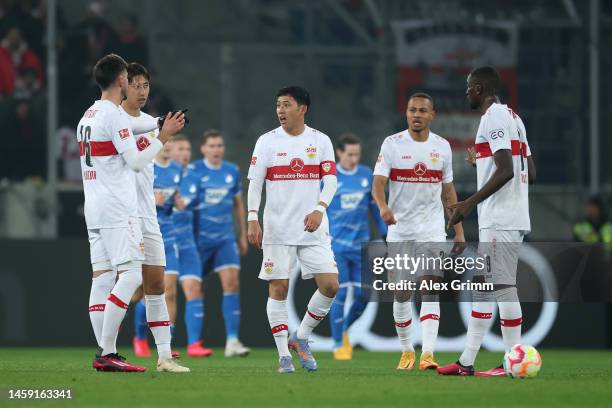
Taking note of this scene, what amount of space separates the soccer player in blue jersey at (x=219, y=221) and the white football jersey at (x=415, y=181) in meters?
3.51

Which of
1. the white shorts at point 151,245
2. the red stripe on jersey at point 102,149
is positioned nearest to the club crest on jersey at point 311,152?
the white shorts at point 151,245

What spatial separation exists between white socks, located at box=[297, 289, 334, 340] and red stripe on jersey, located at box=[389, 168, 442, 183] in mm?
1336

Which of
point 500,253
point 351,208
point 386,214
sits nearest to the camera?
point 500,253

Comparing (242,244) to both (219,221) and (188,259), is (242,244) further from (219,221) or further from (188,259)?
(188,259)

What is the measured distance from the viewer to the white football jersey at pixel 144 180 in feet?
31.2

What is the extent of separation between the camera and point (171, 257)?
521 inches

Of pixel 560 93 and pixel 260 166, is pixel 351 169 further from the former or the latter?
pixel 560 93

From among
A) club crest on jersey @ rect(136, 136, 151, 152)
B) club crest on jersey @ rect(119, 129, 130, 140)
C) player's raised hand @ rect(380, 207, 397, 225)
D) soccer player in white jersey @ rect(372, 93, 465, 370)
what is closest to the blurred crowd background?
soccer player in white jersey @ rect(372, 93, 465, 370)

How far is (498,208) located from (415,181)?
55.8 inches

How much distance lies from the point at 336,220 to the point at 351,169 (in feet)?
1.97

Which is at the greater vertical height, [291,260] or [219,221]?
[219,221]

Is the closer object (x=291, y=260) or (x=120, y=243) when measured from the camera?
(x=120, y=243)

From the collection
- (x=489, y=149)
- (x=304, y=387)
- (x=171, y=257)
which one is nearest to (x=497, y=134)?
(x=489, y=149)

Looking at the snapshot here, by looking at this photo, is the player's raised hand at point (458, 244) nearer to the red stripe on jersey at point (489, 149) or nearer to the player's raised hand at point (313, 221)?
the red stripe on jersey at point (489, 149)
